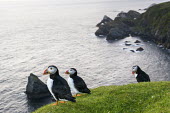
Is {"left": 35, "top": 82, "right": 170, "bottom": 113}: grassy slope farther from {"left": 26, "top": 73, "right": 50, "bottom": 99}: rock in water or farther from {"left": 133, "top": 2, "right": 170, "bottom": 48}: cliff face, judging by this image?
{"left": 133, "top": 2, "right": 170, "bottom": 48}: cliff face

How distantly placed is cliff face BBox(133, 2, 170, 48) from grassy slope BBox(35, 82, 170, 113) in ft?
313

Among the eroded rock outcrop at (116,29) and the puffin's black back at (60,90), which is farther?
the eroded rock outcrop at (116,29)

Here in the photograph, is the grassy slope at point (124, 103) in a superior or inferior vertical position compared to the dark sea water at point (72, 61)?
superior

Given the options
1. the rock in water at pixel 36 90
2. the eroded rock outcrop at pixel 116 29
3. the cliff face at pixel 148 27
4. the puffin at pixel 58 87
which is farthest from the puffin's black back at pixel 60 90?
the eroded rock outcrop at pixel 116 29

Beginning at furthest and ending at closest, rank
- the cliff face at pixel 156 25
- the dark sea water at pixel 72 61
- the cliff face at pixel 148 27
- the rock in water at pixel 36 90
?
the cliff face at pixel 148 27
the cliff face at pixel 156 25
the dark sea water at pixel 72 61
the rock in water at pixel 36 90

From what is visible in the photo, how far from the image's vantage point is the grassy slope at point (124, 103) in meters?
18.6

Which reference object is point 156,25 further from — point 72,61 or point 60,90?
point 60,90

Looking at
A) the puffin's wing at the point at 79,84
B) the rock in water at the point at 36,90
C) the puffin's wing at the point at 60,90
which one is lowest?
the rock in water at the point at 36,90

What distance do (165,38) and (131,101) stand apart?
342 ft

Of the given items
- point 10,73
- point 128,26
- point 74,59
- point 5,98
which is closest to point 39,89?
point 5,98

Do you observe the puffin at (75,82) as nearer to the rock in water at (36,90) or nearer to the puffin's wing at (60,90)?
the puffin's wing at (60,90)

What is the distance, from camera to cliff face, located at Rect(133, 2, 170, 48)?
388 feet

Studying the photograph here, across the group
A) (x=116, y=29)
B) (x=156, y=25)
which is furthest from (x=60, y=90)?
(x=116, y=29)

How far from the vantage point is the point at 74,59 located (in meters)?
105
